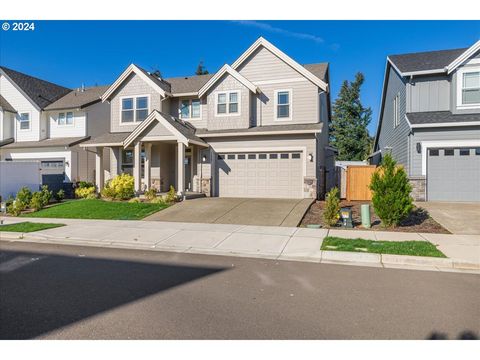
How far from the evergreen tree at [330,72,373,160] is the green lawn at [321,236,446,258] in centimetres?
3465

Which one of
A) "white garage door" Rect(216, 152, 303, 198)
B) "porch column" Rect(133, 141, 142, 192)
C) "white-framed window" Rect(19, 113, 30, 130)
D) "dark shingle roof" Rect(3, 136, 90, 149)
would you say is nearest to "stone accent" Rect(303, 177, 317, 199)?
"white garage door" Rect(216, 152, 303, 198)

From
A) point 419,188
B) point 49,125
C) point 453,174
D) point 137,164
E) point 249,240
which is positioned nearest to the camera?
point 249,240

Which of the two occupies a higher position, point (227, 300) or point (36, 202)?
point (36, 202)

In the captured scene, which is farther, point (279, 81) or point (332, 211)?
point (279, 81)

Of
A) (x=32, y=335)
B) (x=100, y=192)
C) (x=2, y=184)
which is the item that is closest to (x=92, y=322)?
(x=32, y=335)

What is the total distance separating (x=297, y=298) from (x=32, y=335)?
346 centimetres

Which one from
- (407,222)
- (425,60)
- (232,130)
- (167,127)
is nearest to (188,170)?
(167,127)

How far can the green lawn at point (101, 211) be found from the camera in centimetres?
1305

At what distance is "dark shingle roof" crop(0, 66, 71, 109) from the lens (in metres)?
23.9

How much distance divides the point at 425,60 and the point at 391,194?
1127 cm

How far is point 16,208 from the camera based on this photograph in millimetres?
14102

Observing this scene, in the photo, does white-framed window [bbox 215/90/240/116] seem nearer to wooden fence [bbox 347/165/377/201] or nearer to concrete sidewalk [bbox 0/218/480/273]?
wooden fence [bbox 347/165/377/201]

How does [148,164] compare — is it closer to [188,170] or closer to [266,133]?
[188,170]

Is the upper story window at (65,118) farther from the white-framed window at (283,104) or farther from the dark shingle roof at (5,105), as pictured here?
the white-framed window at (283,104)
